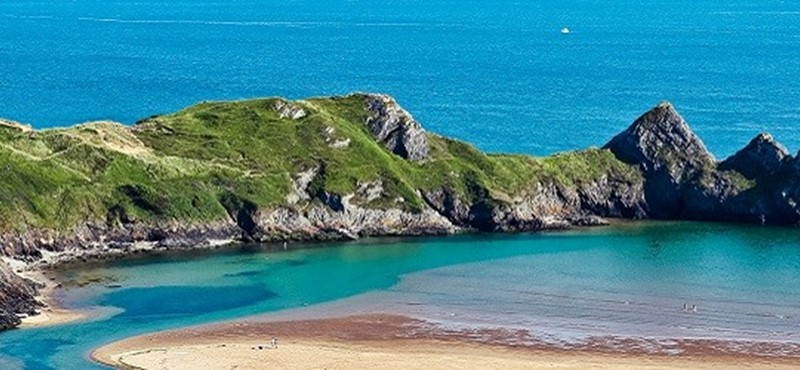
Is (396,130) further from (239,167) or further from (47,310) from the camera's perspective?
(47,310)

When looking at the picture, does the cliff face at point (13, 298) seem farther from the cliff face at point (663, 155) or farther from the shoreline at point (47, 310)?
the cliff face at point (663, 155)

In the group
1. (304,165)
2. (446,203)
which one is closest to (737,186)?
(446,203)

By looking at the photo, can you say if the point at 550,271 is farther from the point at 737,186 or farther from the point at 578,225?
the point at 737,186

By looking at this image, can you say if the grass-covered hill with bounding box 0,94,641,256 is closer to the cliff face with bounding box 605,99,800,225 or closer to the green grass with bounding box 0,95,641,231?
the green grass with bounding box 0,95,641,231

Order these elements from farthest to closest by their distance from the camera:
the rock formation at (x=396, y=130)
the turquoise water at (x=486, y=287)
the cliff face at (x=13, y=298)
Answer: the rock formation at (x=396, y=130)
the turquoise water at (x=486, y=287)
the cliff face at (x=13, y=298)

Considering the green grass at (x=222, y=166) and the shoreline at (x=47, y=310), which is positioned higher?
the green grass at (x=222, y=166)

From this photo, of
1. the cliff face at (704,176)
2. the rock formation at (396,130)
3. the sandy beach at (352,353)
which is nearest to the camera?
the sandy beach at (352,353)

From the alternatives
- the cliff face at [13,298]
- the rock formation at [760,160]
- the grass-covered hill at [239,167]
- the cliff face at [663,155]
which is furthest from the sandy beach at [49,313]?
the rock formation at [760,160]
